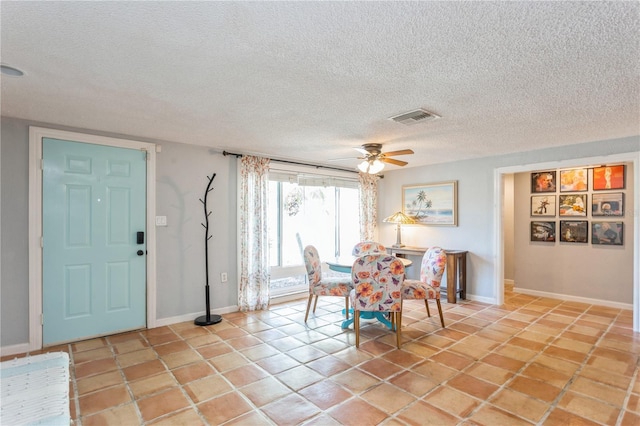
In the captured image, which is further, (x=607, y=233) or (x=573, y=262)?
(x=573, y=262)

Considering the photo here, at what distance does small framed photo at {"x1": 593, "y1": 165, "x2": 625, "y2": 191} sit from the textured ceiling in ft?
4.92

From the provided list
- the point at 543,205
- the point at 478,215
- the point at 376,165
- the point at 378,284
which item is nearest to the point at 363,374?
the point at 378,284

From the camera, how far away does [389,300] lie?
3.33 m

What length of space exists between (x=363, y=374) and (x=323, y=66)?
2.46 metres

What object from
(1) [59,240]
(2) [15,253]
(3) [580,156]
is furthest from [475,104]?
(2) [15,253]

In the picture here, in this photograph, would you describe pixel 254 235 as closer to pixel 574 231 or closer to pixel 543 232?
pixel 543 232

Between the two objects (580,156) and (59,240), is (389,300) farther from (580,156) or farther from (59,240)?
(59,240)

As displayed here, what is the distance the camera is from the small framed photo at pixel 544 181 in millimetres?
5355

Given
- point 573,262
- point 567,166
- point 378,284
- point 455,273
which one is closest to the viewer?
point 378,284

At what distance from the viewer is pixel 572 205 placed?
5.13 metres

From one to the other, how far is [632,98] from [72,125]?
5178 mm

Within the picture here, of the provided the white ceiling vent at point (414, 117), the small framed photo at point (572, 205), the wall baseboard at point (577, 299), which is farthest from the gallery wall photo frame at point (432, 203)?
the white ceiling vent at point (414, 117)

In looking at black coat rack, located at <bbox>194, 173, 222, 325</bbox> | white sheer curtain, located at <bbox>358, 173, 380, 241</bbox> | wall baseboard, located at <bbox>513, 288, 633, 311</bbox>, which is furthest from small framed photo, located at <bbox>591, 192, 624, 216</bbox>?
black coat rack, located at <bbox>194, 173, 222, 325</bbox>

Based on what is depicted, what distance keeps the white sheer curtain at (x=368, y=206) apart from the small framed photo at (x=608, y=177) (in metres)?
3.51
